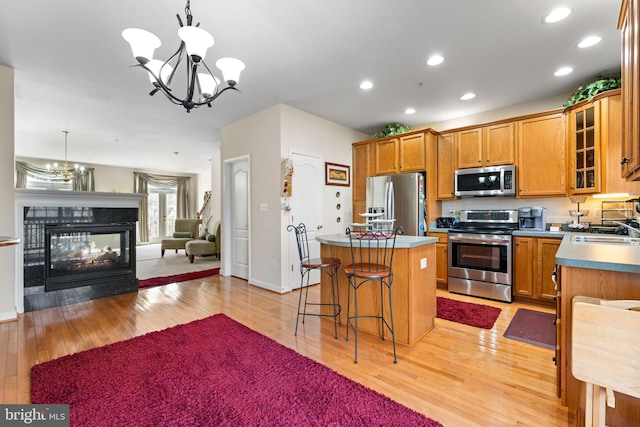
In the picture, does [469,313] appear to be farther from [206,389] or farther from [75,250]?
[75,250]

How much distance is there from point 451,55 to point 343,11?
129cm

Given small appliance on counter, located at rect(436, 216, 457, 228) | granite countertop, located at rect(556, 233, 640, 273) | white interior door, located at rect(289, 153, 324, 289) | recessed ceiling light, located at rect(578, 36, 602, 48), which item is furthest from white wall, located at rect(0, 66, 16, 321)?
recessed ceiling light, located at rect(578, 36, 602, 48)

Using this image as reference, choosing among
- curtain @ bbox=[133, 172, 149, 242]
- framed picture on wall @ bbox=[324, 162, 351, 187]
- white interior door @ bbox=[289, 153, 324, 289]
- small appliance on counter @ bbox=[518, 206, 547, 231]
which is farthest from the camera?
curtain @ bbox=[133, 172, 149, 242]

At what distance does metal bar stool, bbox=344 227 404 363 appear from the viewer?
224 cm

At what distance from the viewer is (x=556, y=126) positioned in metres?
3.54

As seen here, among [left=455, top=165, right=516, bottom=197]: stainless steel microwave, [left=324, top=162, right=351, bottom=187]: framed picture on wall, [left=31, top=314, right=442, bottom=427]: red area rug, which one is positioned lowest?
[left=31, top=314, right=442, bottom=427]: red area rug

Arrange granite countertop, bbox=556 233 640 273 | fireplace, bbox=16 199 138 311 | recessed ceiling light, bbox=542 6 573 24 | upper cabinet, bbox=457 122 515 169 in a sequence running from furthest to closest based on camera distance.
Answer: upper cabinet, bbox=457 122 515 169
fireplace, bbox=16 199 138 311
recessed ceiling light, bbox=542 6 573 24
granite countertop, bbox=556 233 640 273

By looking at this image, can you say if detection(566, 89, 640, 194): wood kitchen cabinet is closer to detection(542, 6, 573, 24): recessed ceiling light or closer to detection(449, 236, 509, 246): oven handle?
detection(449, 236, 509, 246): oven handle

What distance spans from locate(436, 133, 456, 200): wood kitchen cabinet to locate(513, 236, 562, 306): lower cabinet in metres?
1.18

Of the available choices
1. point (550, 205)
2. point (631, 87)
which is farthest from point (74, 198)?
point (550, 205)

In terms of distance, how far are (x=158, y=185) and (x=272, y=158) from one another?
24.5 ft

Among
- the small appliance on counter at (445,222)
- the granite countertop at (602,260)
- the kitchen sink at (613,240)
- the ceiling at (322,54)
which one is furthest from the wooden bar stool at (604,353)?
the small appliance on counter at (445,222)

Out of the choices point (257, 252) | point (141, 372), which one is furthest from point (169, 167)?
point (141, 372)

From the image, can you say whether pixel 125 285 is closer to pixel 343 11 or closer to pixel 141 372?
pixel 141 372
